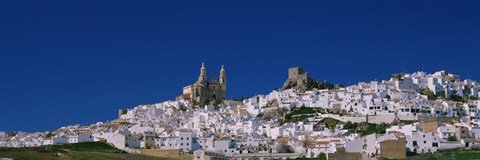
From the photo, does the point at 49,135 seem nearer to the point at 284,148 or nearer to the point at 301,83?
the point at 301,83

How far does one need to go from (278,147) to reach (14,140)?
3204 centimetres

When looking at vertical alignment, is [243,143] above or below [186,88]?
below

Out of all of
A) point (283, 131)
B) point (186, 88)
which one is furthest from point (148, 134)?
point (186, 88)

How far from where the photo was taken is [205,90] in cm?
11100

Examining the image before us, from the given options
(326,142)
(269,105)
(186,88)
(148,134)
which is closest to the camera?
(326,142)

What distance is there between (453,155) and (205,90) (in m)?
55.8

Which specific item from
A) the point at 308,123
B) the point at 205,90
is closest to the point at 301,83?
the point at 205,90

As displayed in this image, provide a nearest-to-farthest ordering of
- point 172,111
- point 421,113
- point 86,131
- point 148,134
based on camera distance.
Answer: point 148,134, point 421,113, point 86,131, point 172,111

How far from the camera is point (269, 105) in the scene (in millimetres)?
93938

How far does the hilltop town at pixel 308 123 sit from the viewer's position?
67.8m

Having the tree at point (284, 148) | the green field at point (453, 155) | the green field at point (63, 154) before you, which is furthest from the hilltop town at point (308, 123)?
the green field at point (63, 154)

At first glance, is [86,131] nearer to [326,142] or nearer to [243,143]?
[243,143]

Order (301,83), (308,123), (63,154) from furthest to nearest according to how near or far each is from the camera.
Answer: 1. (301,83)
2. (308,123)
3. (63,154)

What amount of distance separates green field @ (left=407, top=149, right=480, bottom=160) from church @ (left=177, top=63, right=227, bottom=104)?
47.8 metres
